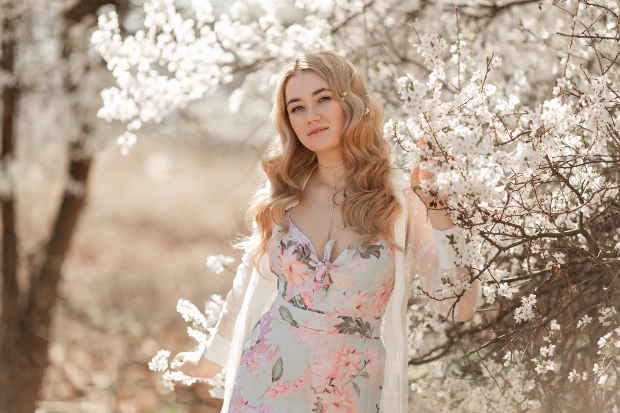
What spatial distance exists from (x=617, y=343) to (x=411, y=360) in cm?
115

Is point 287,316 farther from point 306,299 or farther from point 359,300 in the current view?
point 359,300

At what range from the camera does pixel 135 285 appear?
11.7 meters

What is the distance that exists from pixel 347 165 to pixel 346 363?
2.14 feet

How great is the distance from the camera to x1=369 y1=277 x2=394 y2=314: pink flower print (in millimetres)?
2291

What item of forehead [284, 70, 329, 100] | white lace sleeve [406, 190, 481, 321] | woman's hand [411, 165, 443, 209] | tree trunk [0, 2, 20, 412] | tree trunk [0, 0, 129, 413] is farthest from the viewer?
tree trunk [0, 0, 129, 413]

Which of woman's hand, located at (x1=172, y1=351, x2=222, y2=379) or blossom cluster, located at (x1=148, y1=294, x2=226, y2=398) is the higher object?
blossom cluster, located at (x1=148, y1=294, x2=226, y2=398)

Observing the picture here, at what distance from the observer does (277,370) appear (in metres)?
2.28

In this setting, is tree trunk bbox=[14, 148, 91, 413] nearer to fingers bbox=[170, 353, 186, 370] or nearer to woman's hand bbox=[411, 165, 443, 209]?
fingers bbox=[170, 353, 186, 370]

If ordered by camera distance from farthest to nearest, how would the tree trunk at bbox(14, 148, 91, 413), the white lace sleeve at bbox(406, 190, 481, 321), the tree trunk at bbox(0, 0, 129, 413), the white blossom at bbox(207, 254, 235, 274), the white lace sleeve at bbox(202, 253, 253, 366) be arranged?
1. the tree trunk at bbox(14, 148, 91, 413)
2. the tree trunk at bbox(0, 0, 129, 413)
3. the white blossom at bbox(207, 254, 235, 274)
4. the white lace sleeve at bbox(202, 253, 253, 366)
5. the white lace sleeve at bbox(406, 190, 481, 321)

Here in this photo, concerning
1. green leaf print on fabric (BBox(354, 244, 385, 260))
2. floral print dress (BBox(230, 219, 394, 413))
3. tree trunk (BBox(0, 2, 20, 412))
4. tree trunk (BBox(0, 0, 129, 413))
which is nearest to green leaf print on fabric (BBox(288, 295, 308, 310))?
floral print dress (BBox(230, 219, 394, 413))

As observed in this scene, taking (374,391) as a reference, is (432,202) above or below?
above

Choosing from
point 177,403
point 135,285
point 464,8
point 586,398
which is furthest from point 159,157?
point 586,398

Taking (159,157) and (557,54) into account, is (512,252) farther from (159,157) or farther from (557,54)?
(159,157)

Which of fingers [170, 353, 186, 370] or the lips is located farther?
fingers [170, 353, 186, 370]
